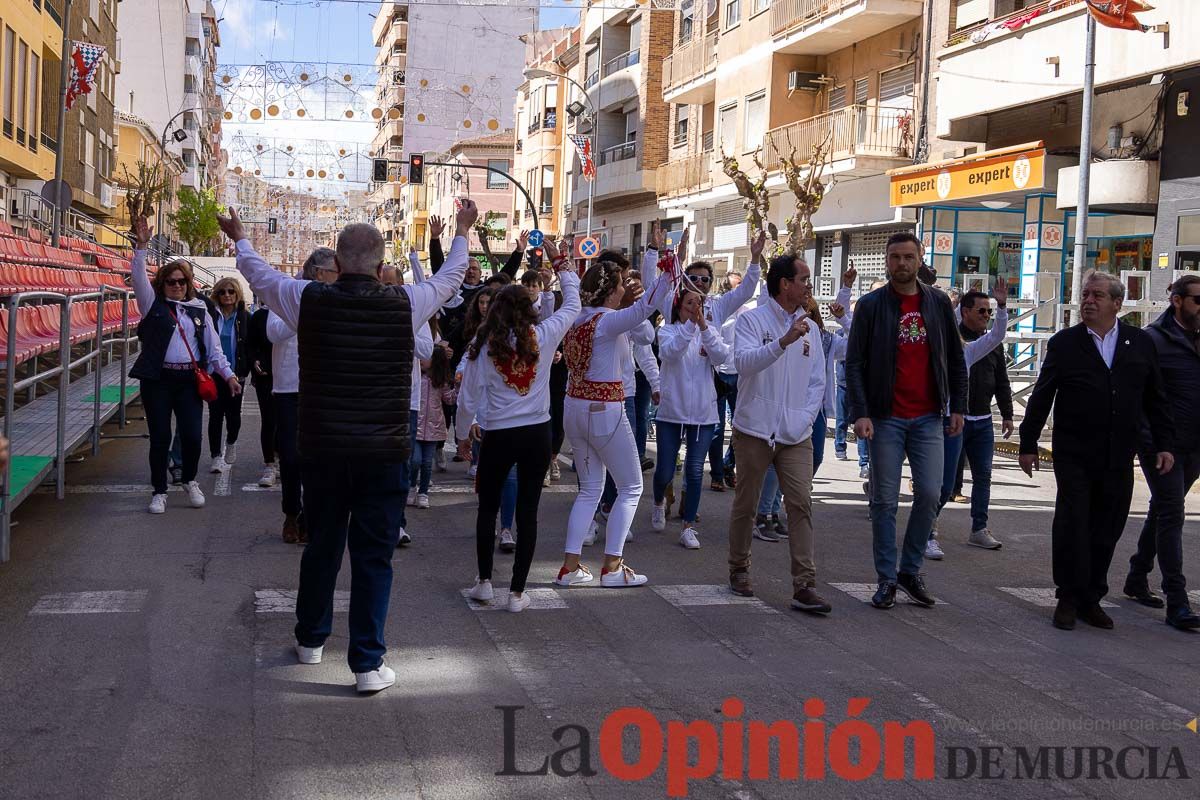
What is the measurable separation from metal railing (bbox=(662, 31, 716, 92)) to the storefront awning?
36.7 ft

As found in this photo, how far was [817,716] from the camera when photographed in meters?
5.46

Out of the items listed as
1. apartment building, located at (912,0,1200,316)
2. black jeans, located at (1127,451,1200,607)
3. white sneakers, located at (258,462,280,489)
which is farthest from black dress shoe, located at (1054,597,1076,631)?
apartment building, located at (912,0,1200,316)

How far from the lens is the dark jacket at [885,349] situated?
25.1 ft

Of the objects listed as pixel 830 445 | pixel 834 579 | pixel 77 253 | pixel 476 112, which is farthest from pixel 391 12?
pixel 834 579

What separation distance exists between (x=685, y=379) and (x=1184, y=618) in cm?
392

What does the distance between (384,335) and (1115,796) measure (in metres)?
3.41

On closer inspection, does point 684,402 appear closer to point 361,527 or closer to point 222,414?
point 361,527

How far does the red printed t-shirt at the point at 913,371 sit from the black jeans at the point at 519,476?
2.09 metres

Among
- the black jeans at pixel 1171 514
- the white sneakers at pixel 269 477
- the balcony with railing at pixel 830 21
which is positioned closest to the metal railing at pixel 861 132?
the balcony with railing at pixel 830 21

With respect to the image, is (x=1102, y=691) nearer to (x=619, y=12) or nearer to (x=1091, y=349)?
(x=1091, y=349)

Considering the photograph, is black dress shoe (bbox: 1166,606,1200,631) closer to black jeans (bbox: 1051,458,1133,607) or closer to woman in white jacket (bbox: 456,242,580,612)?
black jeans (bbox: 1051,458,1133,607)

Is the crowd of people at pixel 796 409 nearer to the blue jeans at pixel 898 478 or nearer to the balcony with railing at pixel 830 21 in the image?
the blue jeans at pixel 898 478

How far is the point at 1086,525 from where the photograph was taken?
24.9 ft

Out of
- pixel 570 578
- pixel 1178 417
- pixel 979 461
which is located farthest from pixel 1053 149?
pixel 570 578
